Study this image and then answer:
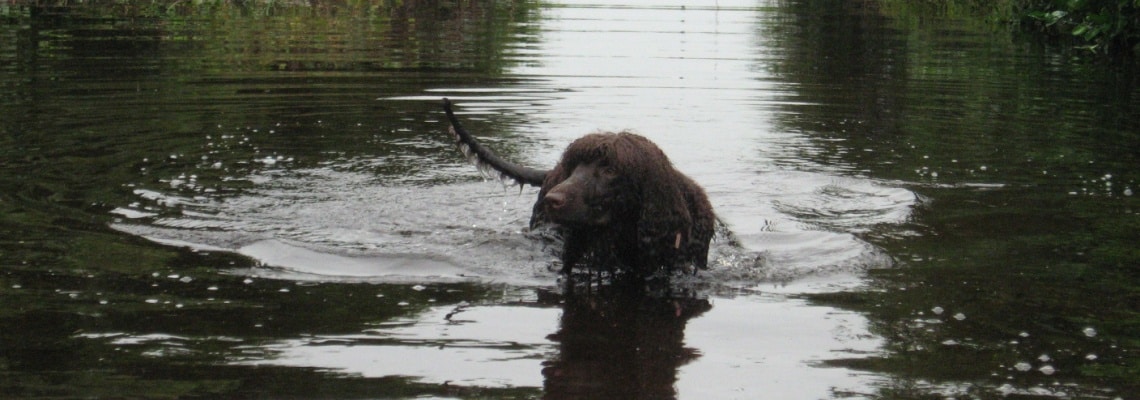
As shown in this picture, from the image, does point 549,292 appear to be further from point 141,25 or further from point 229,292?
point 141,25

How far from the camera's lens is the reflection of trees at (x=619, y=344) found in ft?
17.3

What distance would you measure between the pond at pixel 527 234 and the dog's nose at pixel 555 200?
0.54m

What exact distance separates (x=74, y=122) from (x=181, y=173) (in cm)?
309

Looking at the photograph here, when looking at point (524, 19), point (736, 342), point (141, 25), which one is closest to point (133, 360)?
point (736, 342)

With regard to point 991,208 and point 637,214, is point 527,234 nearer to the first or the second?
point 637,214

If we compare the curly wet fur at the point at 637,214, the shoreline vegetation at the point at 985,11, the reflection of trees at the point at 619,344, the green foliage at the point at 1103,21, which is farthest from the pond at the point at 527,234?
the shoreline vegetation at the point at 985,11

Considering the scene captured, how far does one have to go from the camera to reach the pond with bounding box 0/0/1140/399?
554cm

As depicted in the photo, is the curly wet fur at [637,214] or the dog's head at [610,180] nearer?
the dog's head at [610,180]

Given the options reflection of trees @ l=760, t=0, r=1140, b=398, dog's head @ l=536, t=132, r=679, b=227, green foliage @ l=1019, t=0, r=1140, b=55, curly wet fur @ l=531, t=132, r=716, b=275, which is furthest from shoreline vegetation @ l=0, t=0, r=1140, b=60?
dog's head @ l=536, t=132, r=679, b=227

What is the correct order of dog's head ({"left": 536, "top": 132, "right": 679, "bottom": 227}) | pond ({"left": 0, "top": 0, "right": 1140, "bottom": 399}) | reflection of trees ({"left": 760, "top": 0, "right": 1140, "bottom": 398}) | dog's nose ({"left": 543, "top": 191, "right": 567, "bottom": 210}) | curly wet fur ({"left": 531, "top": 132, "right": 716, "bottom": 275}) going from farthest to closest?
curly wet fur ({"left": 531, "top": 132, "right": 716, "bottom": 275}), dog's head ({"left": 536, "top": 132, "right": 679, "bottom": 227}), dog's nose ({"left": 543, "top": 191, "right": 567, "bottom": 210}), reflection of trees ({"left": 760, "top": 0, "right": 1140, "bottom": 398}), pond ({"left": 0, "top": 0, "right": 1140, "bottom": 399})

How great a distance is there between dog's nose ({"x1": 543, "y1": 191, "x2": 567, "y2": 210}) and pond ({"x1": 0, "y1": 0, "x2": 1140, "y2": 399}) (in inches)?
21.4

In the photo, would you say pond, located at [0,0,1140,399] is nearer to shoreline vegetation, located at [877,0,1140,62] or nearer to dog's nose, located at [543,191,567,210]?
dog's nose, located at [543,191,567,210]

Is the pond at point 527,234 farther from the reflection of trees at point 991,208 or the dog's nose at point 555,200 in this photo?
the dog's nose at point 555,200

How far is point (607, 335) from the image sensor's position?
6.15 m
